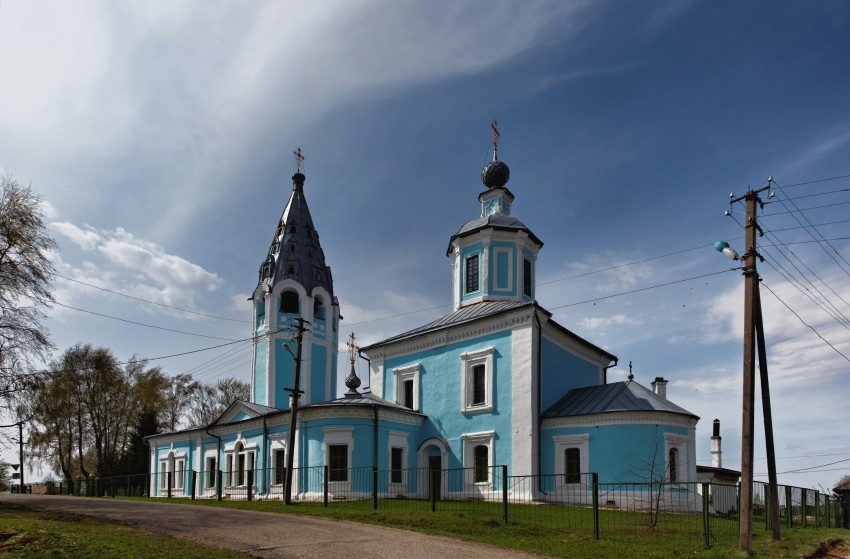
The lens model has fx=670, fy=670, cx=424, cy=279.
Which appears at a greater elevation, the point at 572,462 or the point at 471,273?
the point at 471,273

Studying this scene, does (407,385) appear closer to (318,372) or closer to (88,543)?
(318,372)

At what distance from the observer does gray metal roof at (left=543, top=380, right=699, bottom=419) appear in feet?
72.2

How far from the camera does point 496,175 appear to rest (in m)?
31.0

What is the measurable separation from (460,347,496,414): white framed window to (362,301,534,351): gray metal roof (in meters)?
1.43

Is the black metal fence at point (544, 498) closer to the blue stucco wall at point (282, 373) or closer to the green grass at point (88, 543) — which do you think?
the blue stucco wall at point (282, 373)

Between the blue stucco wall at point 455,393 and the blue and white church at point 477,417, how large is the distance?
1.9 inches

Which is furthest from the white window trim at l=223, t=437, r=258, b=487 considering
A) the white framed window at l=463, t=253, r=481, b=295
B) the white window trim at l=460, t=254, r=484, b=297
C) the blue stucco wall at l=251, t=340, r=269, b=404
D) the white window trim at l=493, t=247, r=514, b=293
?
the white window trim at l=493, t=247, r=514, b=293

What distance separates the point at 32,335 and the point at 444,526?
42.5 ft

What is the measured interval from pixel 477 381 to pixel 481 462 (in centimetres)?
297

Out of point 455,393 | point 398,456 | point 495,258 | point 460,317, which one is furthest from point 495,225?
point 398,456

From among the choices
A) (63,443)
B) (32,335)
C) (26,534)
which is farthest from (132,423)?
(26,534)

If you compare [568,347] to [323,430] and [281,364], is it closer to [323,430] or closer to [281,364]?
[323,430]

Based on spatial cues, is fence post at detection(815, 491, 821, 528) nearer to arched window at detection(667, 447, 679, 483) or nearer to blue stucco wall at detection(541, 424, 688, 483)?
arched window at detection(667, 447, 679, 483)

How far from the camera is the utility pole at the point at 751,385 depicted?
12.0m
